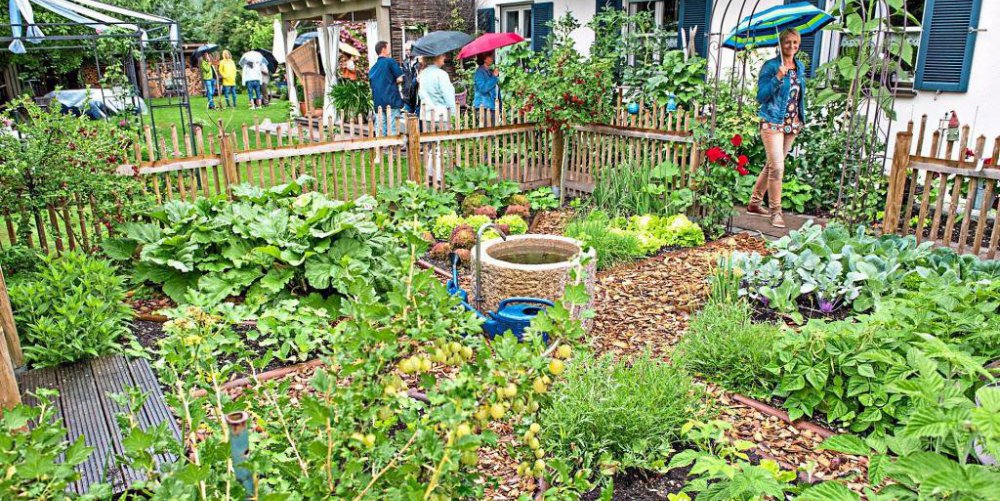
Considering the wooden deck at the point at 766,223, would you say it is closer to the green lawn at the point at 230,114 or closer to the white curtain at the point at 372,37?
the white curtain at the point at 372,37

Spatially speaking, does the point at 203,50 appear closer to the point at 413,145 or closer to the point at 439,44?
the point at 439,44

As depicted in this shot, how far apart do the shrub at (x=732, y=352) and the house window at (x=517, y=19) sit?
9.90 metres

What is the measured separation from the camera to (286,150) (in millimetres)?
6598

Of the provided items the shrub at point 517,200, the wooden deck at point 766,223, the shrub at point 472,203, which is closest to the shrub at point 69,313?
the shrub at point 472,203

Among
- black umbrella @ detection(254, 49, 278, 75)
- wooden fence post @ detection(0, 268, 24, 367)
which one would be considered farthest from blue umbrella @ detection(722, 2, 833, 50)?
black umbrella @ detection(254, 49, 278, 75)

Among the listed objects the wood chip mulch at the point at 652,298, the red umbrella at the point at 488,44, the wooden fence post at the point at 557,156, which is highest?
the red umbrella at the point at 488,44

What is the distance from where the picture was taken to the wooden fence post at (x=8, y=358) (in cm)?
318

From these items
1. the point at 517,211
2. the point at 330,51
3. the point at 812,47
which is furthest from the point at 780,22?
the point at 330,51

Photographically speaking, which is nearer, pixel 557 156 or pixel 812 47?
pixel 557 156

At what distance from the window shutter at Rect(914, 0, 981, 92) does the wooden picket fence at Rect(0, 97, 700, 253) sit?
2.92 meters

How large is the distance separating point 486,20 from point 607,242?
29.7ft

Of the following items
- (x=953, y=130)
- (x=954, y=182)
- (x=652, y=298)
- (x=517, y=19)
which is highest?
(x=517, y=19)

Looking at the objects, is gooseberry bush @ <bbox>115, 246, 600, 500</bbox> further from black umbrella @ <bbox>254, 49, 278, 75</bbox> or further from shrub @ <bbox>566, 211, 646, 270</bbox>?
black umbrella @ <bbox>254, 49, 278, 75</bbox>

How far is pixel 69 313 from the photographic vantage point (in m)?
3.98
